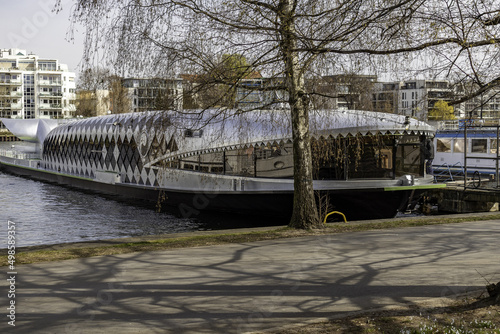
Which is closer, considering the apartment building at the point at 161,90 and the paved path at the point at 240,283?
the paved path at the point at 240,283

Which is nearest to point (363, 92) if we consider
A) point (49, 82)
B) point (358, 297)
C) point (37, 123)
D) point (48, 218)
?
point (358, 297)

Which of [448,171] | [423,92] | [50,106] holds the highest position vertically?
[50,106]

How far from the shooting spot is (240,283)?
8.62 metres

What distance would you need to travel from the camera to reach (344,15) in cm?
970

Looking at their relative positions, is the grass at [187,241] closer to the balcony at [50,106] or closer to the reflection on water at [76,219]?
the reflection on water at [76,219]

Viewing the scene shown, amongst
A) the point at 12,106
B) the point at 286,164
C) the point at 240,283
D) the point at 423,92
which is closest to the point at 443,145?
the point at 286,164

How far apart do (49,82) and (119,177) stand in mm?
108045

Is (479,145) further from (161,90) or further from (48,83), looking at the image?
(48,83)

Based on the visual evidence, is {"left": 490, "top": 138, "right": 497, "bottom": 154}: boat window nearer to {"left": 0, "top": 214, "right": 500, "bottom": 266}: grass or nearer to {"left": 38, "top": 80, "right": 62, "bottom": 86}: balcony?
{"left": 0, "top": 214, "right": 500, "bottom": 266}: grass

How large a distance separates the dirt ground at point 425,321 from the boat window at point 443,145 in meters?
38.6

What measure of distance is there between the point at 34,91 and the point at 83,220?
11430 cm

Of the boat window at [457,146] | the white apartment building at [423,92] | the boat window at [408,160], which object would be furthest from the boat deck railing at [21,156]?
the white apartment building at [423,92]

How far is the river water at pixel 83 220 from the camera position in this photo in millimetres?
21031

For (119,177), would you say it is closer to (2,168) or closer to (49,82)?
(2,168)
